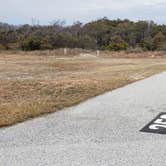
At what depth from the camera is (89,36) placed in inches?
2280

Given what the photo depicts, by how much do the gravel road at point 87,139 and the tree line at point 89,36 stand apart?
139ft

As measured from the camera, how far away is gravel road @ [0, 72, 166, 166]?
4.46 m

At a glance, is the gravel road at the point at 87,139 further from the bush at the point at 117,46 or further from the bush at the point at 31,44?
the bush at the point at 31,44

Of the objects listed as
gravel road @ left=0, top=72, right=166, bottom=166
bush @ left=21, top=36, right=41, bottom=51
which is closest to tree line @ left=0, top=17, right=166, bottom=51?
bush @ left=21, top=36, right=41, bottom=51

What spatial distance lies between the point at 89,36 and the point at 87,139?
5313 cm

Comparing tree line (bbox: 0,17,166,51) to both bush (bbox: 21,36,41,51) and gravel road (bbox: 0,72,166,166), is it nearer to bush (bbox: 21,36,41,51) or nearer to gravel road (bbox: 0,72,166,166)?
bush (bbox: 21,36,41,51)

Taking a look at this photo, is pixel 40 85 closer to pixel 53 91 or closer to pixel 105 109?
pixel 53 91

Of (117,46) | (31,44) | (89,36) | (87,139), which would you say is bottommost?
(87,139)

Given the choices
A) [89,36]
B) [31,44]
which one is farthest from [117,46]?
[31,44]

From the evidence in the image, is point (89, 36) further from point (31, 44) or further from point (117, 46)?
point (31, 44)

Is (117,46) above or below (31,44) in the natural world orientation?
below

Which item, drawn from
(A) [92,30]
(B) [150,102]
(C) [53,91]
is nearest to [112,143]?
(B) [150,102]

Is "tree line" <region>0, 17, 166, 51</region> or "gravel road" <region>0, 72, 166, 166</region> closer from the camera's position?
"gravel road" <region>0, 72, 166, 166</region>

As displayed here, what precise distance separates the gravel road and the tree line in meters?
42.3
